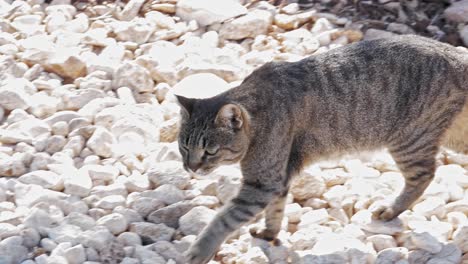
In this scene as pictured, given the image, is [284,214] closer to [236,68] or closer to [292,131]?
[292,131]

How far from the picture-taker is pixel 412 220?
5.23m

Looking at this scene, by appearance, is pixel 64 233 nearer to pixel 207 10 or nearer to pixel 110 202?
pixel 110 202

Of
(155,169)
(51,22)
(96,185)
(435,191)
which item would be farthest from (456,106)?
(51,22)

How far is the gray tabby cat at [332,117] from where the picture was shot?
491 cm

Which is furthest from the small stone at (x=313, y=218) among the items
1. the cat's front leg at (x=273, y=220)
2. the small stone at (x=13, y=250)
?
the small stone at (x=13, y=250)

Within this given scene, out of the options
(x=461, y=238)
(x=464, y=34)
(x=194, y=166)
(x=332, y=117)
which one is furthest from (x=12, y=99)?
(x=464, y=34)

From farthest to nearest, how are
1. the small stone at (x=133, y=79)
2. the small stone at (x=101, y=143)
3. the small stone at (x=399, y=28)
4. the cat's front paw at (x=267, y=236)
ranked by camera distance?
the small stone at (x=399, y=28) → the small stone at (x=133, y=79) → the small stone at (x=101, y=143) → the cat's front paw at (x=267, y=236)

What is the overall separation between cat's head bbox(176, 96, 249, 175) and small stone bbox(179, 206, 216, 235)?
265mm

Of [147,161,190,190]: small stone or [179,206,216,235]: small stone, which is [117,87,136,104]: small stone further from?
[179,206,216,235]: small stone

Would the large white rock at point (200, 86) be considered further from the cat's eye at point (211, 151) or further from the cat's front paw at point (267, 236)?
the cat's front paw at point (267, 236)

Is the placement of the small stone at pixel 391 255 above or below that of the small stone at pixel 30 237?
below

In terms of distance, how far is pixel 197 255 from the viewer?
474 centimetres

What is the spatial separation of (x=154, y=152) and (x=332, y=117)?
3.95ft

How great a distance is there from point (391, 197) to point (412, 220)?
29 centimetres
